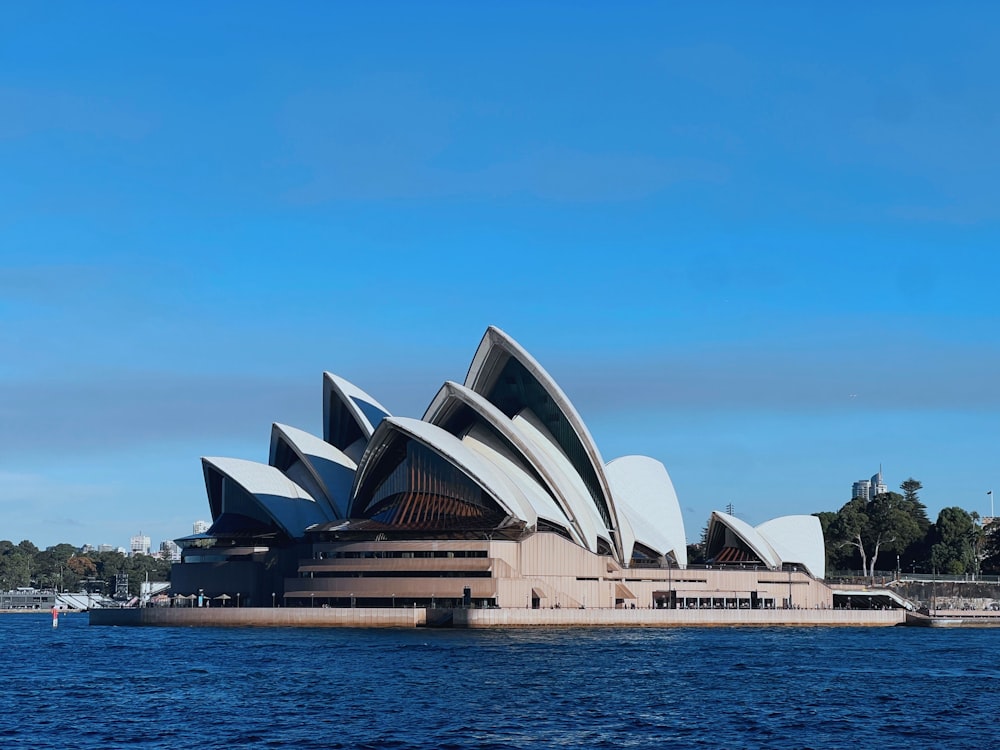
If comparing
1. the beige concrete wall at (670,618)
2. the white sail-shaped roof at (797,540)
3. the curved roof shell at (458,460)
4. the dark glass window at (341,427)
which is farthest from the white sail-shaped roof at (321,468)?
the white sail-shaped roof at (797,540)

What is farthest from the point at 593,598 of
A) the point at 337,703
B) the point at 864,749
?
the point at 864,749

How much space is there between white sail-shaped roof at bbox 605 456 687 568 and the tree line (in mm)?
40225

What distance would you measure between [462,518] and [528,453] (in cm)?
735

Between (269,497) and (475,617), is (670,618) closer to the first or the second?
(475,617)

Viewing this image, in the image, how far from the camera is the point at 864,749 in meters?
37.1

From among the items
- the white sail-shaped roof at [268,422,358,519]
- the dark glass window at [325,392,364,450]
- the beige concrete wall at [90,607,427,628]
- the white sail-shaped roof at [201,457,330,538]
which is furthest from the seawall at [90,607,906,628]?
the dark glass window at [325,392,364,450]

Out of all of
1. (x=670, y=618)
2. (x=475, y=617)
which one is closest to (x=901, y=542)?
(x=670, y=618)

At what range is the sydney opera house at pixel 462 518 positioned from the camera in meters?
87.5

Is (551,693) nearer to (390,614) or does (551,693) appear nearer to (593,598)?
(390,614)

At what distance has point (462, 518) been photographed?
8862cm

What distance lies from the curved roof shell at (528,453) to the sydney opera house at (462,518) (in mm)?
145

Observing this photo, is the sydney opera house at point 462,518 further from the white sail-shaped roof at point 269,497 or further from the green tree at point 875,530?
the green tree at point 875,530

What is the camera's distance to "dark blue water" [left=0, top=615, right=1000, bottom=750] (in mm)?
38594

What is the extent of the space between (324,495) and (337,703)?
181 feet
